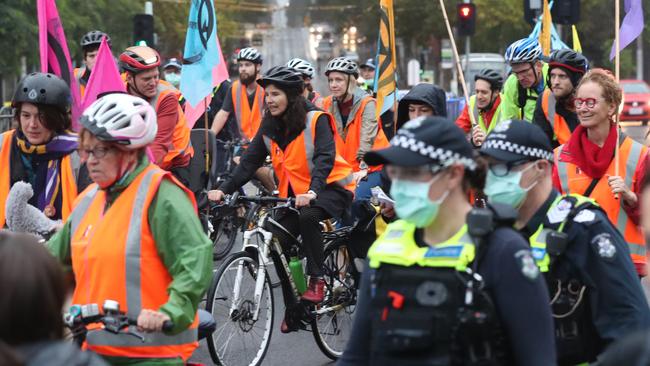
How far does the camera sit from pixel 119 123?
Result: 4.81 m

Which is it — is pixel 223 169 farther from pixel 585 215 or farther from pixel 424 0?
pixel 424 0

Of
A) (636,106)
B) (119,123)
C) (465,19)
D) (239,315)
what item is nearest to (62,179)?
(119,123)

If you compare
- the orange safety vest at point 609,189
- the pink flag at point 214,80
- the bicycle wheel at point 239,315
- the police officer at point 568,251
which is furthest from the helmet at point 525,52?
the police officer at point 568,251

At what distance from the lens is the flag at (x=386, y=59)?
1034 cm

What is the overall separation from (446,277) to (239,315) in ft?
13.9

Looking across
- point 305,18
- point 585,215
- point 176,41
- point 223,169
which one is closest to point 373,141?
point 223,169

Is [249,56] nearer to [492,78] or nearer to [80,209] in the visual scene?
[492,78]

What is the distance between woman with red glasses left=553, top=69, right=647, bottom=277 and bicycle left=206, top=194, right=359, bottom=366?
6.86ft

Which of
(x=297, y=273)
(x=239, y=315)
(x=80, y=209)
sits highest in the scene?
(x=80, y=209)

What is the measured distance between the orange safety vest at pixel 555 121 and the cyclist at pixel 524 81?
940 mm

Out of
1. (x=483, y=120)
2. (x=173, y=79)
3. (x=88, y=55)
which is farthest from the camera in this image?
(x=173, y=79)

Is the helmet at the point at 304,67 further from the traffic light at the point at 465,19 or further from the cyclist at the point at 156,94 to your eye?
the traffic light at the point at 465,19

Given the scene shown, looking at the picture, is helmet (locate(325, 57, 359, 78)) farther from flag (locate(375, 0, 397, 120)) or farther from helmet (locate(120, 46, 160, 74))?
helmet (locate(120, 46, 160, 74))

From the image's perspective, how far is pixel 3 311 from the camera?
3.18 meters
